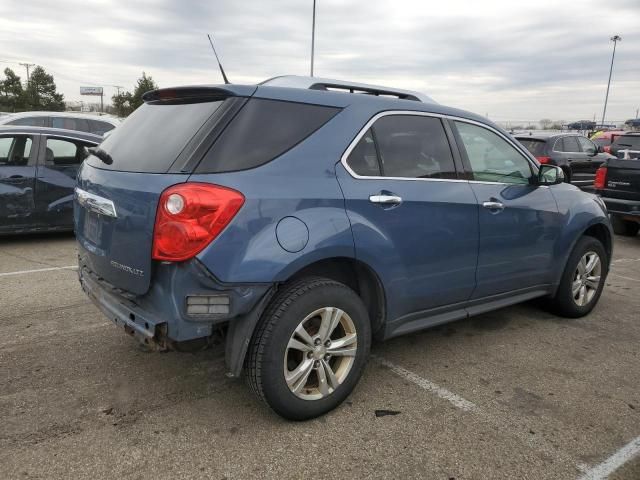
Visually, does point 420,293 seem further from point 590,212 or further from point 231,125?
point 590,212

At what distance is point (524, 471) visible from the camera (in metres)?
2.54

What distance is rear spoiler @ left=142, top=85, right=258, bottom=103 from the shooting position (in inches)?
110

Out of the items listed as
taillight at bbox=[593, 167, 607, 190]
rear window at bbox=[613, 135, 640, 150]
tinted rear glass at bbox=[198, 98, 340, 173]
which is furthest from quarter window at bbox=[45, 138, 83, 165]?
rear window at bbox=[613, 135, 640, 150]

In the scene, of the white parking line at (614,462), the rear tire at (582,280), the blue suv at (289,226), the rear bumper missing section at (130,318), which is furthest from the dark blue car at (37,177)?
the white parking line at (614,462)

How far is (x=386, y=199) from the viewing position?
3084 millimetres

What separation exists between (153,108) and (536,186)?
288 cm

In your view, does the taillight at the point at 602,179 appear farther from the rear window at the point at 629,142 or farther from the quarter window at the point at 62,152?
the quarter window at the point at 62,152

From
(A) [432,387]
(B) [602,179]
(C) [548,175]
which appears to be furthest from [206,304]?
(B) [602,179]

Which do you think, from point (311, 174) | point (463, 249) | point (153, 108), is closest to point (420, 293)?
point (463, 249)

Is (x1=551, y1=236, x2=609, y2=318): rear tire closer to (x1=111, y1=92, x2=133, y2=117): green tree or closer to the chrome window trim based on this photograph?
the chrome window trim

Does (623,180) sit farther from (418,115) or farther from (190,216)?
(190,216)

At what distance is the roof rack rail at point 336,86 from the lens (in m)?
3.31

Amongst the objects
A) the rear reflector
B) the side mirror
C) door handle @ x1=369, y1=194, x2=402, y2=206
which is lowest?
the rear reflector

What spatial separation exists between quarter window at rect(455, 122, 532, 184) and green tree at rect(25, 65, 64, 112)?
2075 inches
